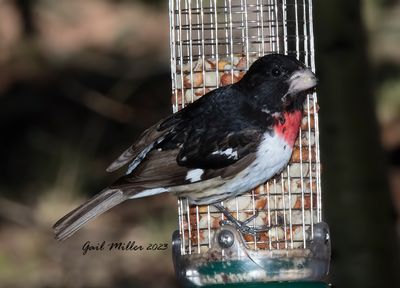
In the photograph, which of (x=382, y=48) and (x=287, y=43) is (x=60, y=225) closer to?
(x=287, y=43)

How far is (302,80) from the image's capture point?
17.1 feet

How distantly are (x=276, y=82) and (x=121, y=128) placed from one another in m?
6.39

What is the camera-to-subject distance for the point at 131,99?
11547 mm

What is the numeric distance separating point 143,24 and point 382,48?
3.18 meters

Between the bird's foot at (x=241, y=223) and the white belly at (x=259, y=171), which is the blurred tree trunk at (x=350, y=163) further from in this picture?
the white belly at (x=259, y=171)

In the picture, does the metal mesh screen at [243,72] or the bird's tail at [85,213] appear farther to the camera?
the metal mesh screen at [243,72]

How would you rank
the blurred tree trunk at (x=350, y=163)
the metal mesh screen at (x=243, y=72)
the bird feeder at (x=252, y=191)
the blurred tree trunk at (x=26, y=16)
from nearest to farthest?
the bird feeder at (x=252, y=191) < the metal mesh screen at (x=243, y=72) < the blurred tree trunk at (x=350, y=163) < the blurred tree trunk at (x=26, y=16)

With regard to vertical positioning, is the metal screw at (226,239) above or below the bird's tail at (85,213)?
below

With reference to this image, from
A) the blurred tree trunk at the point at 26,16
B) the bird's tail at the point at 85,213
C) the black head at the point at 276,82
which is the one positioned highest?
the blurred tree trunk at the point at 26,16

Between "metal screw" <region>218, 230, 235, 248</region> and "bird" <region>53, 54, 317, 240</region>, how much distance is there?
0.73 ft

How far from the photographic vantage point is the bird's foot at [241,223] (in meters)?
5.52

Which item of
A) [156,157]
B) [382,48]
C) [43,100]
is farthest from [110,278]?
[156,157]

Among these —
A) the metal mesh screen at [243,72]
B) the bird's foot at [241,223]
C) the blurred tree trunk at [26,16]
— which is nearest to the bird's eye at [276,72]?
the metal mesh screen at [243,72]

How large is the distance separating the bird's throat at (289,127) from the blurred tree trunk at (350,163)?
5.67 ft
